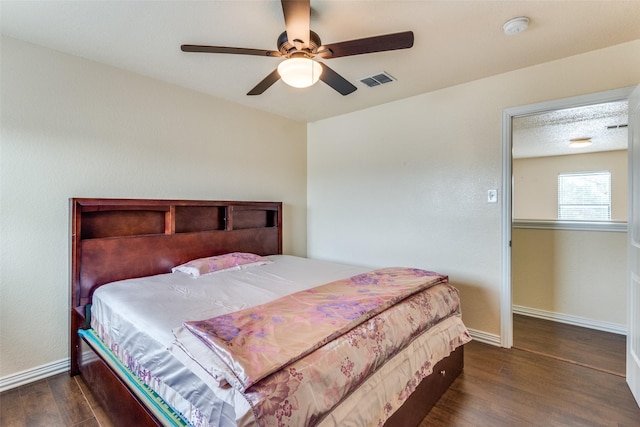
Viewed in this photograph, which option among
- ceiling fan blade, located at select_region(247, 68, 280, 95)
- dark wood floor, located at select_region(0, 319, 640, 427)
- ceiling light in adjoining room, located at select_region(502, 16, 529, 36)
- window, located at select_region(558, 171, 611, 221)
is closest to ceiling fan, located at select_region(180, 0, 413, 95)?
ceiling fan blade, located at select_region(247, 68, 280, 95)

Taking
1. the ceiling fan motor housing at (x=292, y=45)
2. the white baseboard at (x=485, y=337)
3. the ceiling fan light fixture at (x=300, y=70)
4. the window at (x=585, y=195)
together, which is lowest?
the white baseboard at (x=485, y=337)

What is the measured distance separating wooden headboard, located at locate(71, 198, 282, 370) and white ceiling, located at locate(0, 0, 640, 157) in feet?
3.80

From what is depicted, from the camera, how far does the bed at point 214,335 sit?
1073 mm

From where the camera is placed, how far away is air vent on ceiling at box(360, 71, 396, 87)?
271cm

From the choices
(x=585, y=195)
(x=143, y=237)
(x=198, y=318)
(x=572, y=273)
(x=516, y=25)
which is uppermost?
(x=516, y=25)

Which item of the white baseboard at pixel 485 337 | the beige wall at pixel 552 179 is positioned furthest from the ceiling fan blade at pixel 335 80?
the beige wall at pixel 552 179

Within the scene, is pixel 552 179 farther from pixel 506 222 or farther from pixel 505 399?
pixel 505 399

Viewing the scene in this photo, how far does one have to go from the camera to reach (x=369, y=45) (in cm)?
169

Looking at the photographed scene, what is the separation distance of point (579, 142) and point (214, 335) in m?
5.80

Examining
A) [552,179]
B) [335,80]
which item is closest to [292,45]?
[335,80]

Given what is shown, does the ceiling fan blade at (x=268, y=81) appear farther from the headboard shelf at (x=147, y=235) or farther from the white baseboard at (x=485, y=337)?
the white baseboard at (x=485, y=337)

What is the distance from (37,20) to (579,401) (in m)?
4.20

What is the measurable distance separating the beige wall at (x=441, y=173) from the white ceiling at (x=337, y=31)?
0.19 meters

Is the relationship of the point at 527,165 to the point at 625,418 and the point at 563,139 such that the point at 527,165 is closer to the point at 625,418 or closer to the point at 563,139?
the point at 563,139
